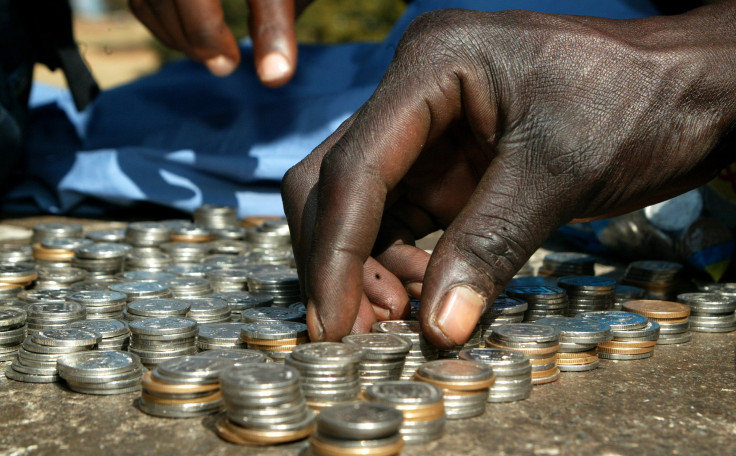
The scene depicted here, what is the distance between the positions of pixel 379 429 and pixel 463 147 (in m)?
0.97

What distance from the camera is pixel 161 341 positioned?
1.91m

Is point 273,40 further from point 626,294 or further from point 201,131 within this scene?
point 626,294

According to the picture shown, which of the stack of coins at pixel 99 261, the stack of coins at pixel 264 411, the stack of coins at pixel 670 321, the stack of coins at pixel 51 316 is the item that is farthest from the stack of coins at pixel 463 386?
the stack of coins at pixel 99 261

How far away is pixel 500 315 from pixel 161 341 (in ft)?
2.74

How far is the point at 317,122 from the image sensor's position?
14.0 feet

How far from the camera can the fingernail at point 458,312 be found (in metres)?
1.69

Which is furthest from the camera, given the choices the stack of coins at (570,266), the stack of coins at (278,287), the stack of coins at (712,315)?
the stack of coins at (570,266)

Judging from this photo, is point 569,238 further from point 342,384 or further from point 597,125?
point 342,384

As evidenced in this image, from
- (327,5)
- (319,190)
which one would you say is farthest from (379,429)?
(327,5)

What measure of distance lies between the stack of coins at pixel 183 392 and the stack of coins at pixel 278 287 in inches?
Result: 32.4

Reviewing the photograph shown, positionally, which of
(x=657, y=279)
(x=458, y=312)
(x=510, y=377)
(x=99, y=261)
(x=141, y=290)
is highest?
(x=458, y=312)

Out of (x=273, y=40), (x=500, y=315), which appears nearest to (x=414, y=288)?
(x=500, y=315)

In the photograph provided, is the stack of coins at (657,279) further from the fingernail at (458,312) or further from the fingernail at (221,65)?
the fingernail at (221,65)

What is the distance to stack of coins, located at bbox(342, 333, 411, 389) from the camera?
5.62ft
